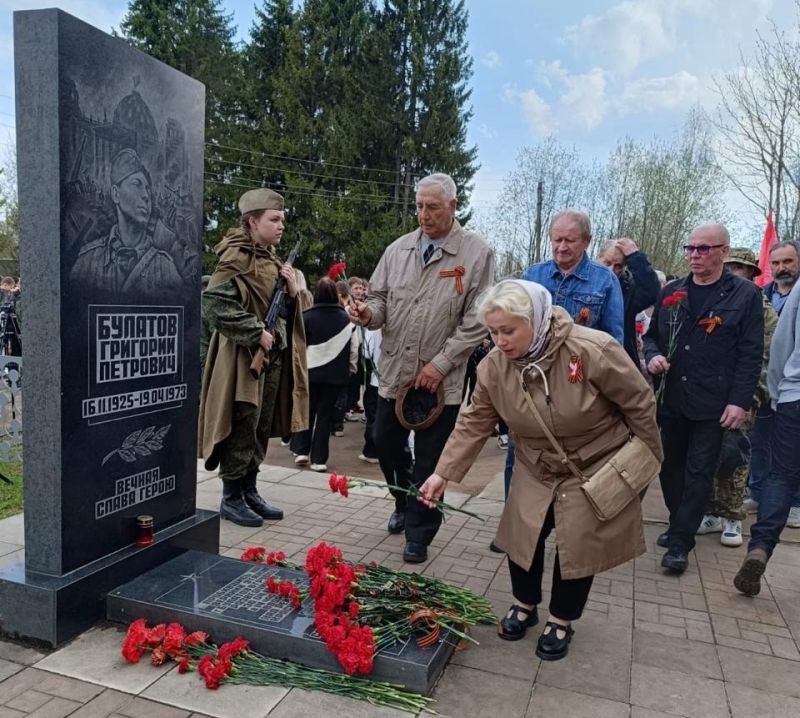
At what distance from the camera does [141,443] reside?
3.35 meters

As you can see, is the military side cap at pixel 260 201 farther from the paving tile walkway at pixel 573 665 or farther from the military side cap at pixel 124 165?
the paving tile walkway at pixel 573 665

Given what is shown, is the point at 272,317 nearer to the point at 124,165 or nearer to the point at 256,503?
the point at 256,503

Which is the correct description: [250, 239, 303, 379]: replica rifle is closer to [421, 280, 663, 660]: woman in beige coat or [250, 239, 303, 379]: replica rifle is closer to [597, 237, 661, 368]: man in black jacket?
[421, 280, 663, 660]: woman in beige coat

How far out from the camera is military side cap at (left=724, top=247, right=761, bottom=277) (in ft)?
15.5

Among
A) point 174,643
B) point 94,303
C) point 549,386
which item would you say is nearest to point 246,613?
point 174,643

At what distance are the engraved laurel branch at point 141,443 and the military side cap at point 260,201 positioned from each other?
1512mm

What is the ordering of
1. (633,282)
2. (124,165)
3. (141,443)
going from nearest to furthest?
(124,165), (141,443), (633,282)

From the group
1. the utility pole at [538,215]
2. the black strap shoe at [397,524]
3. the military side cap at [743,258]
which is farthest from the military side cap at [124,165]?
the utility pole at [538,215]

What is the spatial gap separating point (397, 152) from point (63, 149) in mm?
29776

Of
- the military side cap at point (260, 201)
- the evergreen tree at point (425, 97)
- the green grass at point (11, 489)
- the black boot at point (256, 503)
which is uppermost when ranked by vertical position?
the evergreen tree at point (425, 97)

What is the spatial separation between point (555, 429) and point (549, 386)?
0.60 feet

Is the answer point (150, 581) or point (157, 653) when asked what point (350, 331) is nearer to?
point (150, 581)

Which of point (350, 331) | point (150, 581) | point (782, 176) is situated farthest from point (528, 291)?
point (782, 176)

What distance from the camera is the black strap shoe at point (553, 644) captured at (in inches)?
115
